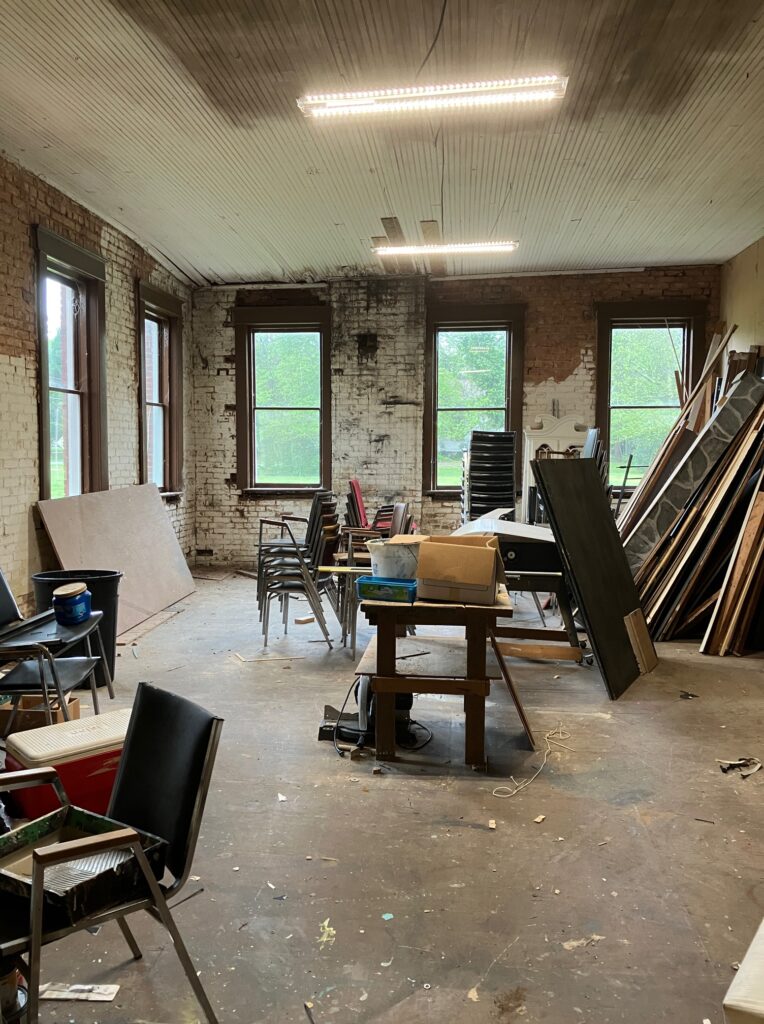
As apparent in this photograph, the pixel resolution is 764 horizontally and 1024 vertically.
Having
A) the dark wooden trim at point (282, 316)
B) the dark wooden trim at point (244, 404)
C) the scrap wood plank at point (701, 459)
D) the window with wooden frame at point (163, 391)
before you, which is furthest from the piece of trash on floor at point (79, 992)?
the dark wooden trim at point (282, 316)

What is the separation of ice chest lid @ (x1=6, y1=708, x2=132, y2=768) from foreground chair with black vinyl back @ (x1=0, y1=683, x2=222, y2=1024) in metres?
0.46

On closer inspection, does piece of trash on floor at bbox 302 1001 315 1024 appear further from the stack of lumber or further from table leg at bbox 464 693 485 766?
the stack of lumber

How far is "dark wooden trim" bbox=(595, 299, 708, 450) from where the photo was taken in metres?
7.92

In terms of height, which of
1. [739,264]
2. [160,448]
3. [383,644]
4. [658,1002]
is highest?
[739,264]

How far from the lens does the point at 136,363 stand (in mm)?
6883

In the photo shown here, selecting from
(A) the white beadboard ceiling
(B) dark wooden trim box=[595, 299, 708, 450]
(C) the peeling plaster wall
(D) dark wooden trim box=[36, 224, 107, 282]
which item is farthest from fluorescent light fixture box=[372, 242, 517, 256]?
(D) dark wooden trim box=[36, 224, 107, 282]

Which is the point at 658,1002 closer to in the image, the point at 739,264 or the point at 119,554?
the point at 119,554

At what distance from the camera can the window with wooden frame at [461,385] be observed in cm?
817

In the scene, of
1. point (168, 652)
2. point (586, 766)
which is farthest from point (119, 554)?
point (586, 766)

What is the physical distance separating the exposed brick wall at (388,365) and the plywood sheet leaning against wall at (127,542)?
1447mm

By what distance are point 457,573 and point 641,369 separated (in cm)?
593

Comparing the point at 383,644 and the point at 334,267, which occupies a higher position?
the point at 334,267

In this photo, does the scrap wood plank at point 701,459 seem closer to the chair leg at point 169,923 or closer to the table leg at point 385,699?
the table leg at point 385,699

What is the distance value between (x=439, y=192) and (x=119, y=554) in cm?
396
